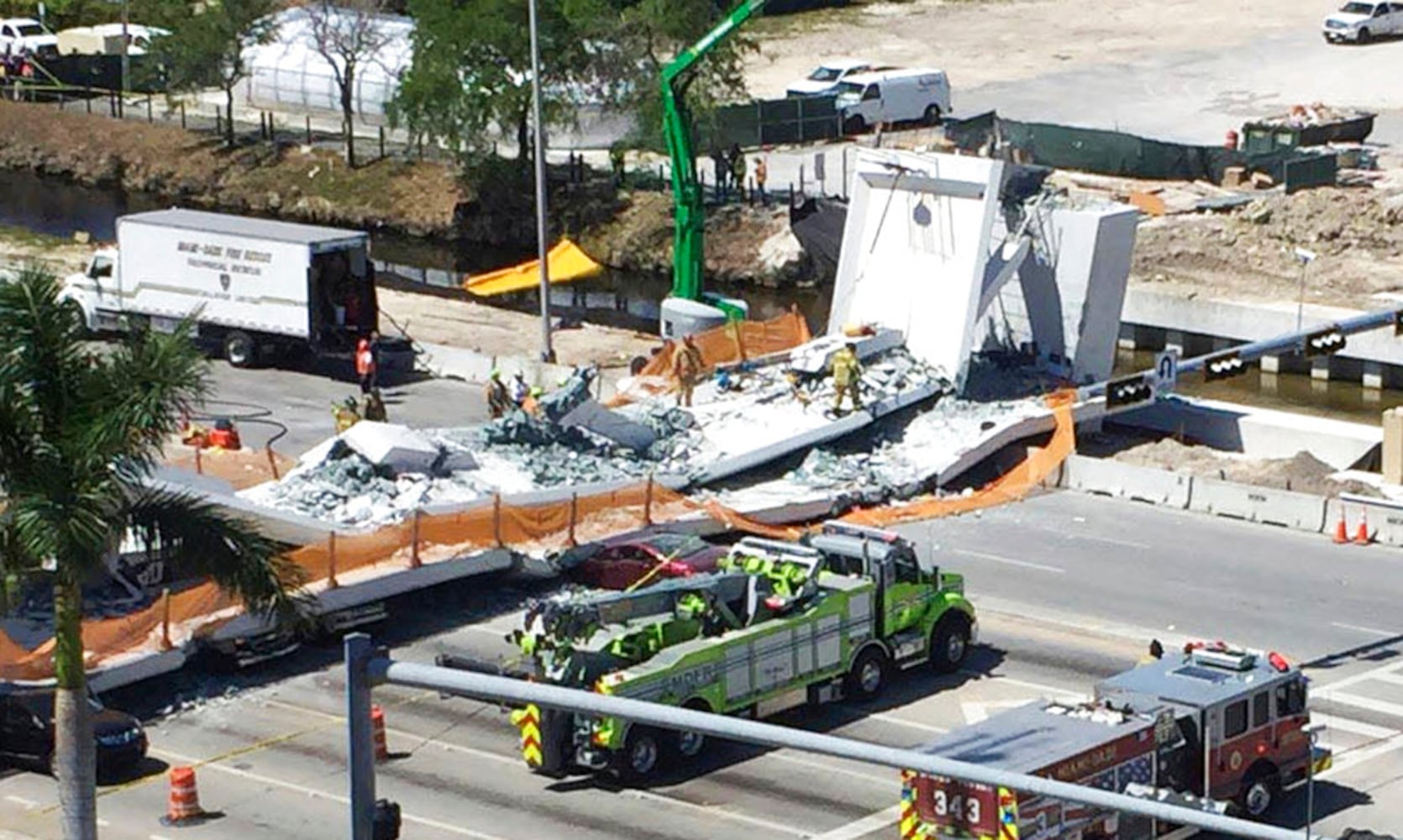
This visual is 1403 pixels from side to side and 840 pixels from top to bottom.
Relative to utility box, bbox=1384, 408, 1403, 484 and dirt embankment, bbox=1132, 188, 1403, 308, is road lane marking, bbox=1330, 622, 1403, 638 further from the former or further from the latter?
dirt embankment, bbox=1132, 188, 1403, 308

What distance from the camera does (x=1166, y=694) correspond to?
30.5 meters

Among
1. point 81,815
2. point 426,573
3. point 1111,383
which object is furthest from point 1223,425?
point 81,815

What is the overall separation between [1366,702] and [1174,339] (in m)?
27.1

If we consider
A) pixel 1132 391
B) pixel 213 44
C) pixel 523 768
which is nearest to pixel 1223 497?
pixel 1132 391

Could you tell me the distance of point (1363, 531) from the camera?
143 ft

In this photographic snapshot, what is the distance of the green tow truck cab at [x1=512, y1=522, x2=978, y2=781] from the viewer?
32719mm

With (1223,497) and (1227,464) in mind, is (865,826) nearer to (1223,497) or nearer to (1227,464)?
(1223,497)

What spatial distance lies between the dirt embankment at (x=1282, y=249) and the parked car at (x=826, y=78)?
16021mm

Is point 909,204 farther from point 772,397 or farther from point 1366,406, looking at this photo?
point 1366,406

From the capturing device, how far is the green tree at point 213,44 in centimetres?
8256

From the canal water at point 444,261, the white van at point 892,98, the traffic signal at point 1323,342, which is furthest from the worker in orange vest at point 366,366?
the white van at point 892,98

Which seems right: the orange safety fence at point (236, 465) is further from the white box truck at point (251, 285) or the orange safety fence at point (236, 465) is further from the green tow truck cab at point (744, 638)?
the green tow truck cab at point (744, 638)

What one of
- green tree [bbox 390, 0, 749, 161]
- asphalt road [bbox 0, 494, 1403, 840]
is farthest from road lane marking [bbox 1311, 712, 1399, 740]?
green tree [bbox 390, 0, 749, 161]

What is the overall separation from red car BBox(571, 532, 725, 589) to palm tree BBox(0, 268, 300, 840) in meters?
15.4
